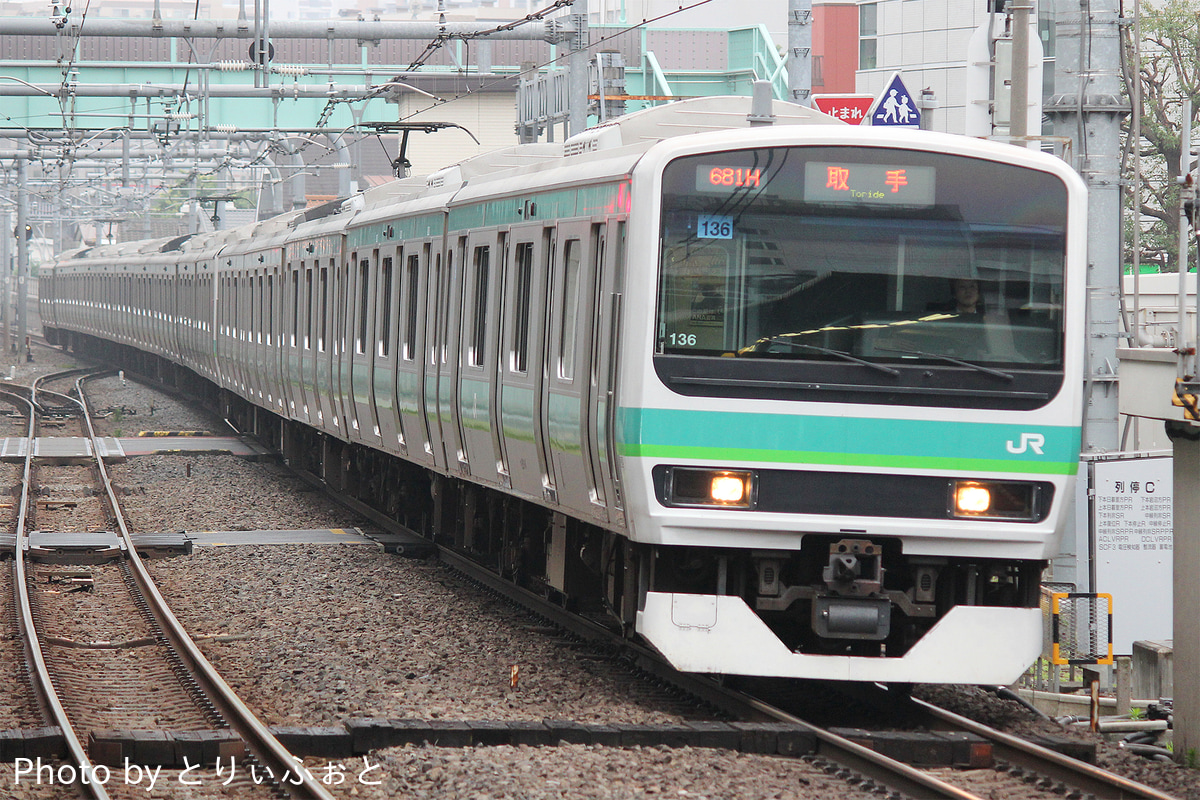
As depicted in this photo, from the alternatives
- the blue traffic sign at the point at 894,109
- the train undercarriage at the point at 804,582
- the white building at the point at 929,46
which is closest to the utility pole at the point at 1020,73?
the blue traffic sign at the point at 894,109

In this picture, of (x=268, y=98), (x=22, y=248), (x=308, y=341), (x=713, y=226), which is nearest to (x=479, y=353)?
(x=713, y=226)

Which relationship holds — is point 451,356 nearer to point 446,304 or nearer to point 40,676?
point 446,304

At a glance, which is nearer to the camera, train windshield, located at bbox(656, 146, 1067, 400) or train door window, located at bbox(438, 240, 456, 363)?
train windshield, located at bbox(656, 146, 1067, 400)

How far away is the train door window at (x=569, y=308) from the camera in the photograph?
8.98 metres

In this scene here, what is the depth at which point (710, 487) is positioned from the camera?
779 cm

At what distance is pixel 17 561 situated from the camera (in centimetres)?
1349

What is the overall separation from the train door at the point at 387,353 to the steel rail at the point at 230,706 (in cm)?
214

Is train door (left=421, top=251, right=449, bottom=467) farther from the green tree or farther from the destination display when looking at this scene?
the green tree

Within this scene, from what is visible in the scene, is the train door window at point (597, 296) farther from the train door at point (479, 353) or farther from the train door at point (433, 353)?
the train door at point (433, 353)

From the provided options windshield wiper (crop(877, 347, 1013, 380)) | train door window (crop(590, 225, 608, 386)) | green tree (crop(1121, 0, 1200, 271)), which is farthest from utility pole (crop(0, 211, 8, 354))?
windshield wiper (crop(877, 347, 1013, 380))

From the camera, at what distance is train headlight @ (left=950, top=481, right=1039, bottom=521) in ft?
25.8

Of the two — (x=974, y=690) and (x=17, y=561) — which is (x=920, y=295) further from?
(x=17, y=561)

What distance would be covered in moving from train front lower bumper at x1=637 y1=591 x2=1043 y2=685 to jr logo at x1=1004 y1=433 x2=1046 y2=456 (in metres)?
0.72

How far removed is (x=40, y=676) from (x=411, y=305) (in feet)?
15.4
